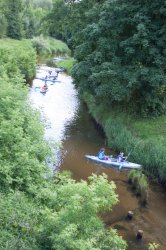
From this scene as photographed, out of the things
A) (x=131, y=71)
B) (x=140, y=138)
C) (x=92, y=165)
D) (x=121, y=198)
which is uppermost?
(x=131, y=71)

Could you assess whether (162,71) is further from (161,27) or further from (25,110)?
(25,110)

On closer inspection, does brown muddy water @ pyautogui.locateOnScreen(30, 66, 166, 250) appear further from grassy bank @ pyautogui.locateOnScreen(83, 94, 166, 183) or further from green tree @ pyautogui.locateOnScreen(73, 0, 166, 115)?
green tree @ pyautogui.locateOnScreen(73, 0, 166, 115)

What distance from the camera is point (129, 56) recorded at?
97.8ft

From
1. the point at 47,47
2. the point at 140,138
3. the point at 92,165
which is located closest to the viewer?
the point at 92,165

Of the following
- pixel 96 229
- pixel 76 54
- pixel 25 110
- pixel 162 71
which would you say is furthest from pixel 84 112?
pixel 96 229

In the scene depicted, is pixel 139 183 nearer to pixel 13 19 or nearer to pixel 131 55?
pixel 131 55

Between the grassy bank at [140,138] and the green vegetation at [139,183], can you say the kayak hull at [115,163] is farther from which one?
the green vegetation at [139,183]

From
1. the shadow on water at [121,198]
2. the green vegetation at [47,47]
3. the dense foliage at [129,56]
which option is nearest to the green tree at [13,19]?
the green vegetation at [47,47]

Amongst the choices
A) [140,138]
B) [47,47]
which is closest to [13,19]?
[47,47]

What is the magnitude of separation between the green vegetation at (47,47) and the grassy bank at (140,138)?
47626 mm

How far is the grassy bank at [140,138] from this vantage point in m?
25.1

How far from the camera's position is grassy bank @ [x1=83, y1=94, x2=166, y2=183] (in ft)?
82.3

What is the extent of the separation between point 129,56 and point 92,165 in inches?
362

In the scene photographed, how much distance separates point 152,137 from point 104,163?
3891mm
